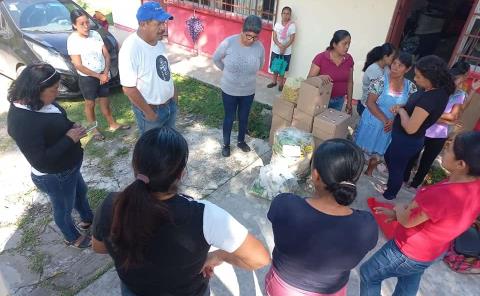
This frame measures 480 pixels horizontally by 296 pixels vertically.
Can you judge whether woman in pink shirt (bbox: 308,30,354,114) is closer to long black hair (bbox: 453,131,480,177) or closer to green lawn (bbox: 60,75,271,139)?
green lawn (bbox: 60,75,271,139)

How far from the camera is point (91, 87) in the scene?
431cm

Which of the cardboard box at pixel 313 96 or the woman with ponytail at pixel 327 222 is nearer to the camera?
the woman with ponytail at pixel 327 222

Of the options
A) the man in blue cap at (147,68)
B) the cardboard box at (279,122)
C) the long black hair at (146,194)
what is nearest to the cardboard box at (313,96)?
the cardboard box at (279,122)

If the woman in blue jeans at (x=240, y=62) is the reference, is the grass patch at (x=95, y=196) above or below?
below

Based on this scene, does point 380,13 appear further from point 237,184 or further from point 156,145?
point 156,145

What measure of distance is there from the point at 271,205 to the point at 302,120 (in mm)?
2511

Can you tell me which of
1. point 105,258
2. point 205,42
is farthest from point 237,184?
point 205,42

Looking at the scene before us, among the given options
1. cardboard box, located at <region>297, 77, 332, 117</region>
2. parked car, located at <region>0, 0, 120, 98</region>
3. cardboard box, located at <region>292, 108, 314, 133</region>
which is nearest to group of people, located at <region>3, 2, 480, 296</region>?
cardboard box, located at <region>297, 77, 332, 117</region>

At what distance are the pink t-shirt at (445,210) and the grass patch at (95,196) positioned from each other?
2989mm

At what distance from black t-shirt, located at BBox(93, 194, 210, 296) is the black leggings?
2.82 meters

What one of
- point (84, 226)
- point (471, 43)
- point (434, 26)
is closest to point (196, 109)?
point (84, 226)

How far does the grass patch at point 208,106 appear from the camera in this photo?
16.2 ft

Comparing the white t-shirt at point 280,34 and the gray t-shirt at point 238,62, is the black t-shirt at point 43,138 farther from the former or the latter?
the white t-shirt at point 280,34

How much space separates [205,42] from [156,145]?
654 centimetres
